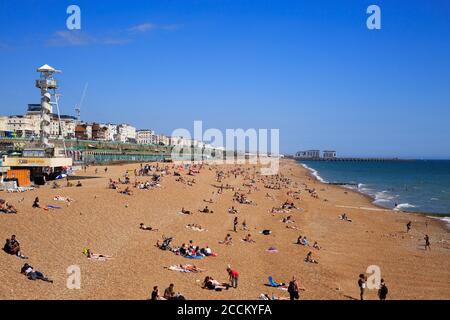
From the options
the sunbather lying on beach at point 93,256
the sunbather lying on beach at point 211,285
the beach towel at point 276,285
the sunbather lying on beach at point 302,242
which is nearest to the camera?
the sunbather lying on beach at point 211,285

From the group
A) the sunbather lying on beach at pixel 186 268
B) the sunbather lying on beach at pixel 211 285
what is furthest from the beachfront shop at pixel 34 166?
the sunbather lying on beach at pixel 211 285

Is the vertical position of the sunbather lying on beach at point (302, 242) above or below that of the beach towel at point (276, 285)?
below

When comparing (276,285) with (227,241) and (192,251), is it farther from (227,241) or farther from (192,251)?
(227,241)

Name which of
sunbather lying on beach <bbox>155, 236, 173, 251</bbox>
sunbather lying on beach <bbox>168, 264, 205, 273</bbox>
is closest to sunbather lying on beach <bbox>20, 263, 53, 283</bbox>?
sunbather lying on beach <bbox>168, 264, 205, 273</bbox>

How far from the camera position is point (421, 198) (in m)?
46.2

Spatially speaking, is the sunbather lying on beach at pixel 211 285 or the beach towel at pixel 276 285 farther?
the beach towel at pixel 276 285

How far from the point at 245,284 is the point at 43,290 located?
604 cm

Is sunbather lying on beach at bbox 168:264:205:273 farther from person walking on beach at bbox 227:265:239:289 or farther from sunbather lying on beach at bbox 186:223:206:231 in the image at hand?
sunbather lying on beach at bbox 186:223:206:231

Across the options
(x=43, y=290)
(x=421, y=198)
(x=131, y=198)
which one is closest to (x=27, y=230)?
(x=43, y=290)

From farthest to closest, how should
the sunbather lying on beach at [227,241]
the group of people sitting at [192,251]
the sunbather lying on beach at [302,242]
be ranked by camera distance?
1. the sunbather lying on beach at [302,242]
2. the sunbather lying on beach at [227,241]
3. the group of people sitting at [192,251]

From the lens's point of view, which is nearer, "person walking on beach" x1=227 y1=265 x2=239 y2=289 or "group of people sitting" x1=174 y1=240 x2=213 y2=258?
"person walking on beach" x1=227 y1=265 x2=239 y2=289

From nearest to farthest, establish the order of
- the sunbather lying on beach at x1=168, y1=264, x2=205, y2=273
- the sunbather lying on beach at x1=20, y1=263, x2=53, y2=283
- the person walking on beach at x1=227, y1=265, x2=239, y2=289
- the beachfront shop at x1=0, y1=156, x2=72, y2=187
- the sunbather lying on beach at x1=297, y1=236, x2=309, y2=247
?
Result: the sunbather lying on beach at x1=20, y1=263, x2=53, y2=283 < the person walking on beach at x1=227, y1=265, x2=239, y2=289 < the sunbather lying on beach at x1=168, y1=264, x2=205, y2=273 < the sunbather lying on beach at x1=297, y1=236, x2=309, y2=247 < the beachfront shop at x1=0, y1=156, x2=72, y2=187

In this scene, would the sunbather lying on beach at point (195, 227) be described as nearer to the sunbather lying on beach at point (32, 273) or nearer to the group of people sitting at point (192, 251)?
the group of people sitting at point (192, 251)
